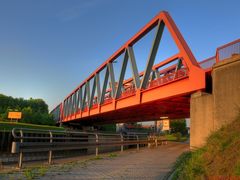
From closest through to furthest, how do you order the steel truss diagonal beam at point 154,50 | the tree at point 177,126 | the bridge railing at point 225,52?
the bridge railing at point 225,52, the steel truss diagonal beam at point 154,50, the tree at point 177,126

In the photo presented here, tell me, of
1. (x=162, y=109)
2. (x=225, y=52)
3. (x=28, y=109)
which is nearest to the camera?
(x=225, y=52)

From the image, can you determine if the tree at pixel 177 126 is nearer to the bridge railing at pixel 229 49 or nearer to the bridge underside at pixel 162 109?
the bridge underside at pixel 162 109

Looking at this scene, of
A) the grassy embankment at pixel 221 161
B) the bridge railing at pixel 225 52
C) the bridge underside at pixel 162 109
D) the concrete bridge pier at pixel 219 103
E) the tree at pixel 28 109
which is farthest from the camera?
the tree at pixel 28 109

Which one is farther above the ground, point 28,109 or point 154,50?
point 154,50

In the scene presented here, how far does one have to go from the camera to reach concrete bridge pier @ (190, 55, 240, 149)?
1199 centimetres

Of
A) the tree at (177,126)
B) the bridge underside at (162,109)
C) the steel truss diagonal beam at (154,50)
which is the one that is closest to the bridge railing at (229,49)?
the bridge underside at (162,109)

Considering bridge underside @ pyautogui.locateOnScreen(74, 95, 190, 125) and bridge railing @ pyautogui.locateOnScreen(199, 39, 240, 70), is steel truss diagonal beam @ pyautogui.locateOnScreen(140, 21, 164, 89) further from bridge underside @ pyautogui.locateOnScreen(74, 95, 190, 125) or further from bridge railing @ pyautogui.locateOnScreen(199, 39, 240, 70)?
bridge railing @ pyautogui.locateOnScreen(199, 39, 240, 70)

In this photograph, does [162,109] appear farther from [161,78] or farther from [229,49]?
[229,49]

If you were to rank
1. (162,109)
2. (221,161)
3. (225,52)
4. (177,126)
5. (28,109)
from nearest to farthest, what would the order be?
(221,161) → (225,52) → (162,109) → (177,126) → (28,109)

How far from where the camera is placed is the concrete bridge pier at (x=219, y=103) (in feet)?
39.3

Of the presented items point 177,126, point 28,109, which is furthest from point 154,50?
point 28,109

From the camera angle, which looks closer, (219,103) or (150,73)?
(219,103)

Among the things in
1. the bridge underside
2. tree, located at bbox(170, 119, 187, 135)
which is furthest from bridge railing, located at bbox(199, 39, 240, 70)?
tree, located at bbox(170, 119, 187, 135)

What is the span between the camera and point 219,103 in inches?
503
